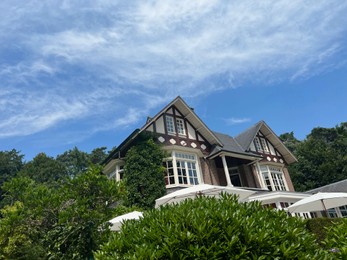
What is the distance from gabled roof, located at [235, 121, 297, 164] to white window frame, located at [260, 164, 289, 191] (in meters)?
1.84

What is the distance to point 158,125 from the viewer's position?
19641 mm

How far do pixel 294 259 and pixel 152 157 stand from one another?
1445cm

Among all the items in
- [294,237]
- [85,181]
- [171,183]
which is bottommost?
[294,237]

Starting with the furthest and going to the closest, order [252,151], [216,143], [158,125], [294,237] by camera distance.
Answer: [252,151], [216,143], [158,125], [294,237]

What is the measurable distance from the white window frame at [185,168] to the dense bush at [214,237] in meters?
14.3

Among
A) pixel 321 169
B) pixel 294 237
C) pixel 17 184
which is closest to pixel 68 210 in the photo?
pixel 17 184

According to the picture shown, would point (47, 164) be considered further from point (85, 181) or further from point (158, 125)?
point (85, 181)

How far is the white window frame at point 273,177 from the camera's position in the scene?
2377 cm

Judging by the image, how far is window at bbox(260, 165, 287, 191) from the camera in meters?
23.8

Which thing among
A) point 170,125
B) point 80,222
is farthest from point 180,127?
point 80,222

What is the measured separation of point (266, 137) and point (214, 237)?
2423 cm

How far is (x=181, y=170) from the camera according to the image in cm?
1905

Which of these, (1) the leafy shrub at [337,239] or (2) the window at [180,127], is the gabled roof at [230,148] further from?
(1) the leafy shrub at [337,239]

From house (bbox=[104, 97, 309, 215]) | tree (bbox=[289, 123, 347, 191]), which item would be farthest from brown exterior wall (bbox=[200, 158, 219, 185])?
tree (bbox=[289, 123, 347, 191])
